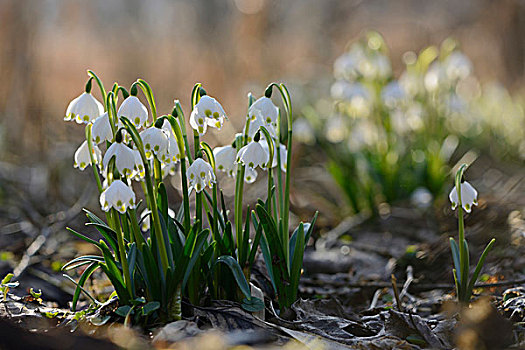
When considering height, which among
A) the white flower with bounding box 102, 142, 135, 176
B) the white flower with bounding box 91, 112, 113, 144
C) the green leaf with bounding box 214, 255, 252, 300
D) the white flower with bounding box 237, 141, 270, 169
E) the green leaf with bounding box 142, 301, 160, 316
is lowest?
the green leaf with bounding box 142, 301, 160, 316

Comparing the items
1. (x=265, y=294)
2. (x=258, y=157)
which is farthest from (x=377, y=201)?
(x=258, y=157)

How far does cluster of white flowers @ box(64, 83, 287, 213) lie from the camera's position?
4.76ft

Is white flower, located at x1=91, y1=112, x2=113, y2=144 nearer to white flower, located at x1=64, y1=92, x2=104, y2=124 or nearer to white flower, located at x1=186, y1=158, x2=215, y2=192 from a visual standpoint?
white flower, located at x1=64, y1=92, x2=104, y2=124

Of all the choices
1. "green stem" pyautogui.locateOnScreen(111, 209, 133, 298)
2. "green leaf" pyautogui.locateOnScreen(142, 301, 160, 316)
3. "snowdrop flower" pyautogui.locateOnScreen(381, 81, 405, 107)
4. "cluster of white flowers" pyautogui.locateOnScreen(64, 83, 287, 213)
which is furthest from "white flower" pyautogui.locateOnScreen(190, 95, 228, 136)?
"snowdrop flower" pyautogui.locateOnScreen(381, 81, 405, 107)

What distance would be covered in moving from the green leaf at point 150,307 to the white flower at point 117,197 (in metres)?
0.29

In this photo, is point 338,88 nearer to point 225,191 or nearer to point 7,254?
point 225,191

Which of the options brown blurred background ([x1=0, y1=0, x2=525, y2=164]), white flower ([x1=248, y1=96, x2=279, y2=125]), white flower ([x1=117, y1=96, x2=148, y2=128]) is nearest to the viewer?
white flower ([x1=117, y1=96, x2=148, y2=128])

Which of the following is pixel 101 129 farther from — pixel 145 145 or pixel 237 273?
pixel 237 273

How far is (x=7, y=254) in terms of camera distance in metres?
2.68

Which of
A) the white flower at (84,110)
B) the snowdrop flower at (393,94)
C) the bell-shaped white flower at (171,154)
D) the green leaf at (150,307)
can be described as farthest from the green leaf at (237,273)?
the snowdrop flower at (393,94)

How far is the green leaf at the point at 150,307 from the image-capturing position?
1.51 metres

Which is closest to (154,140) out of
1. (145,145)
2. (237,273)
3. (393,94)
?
(145,145)

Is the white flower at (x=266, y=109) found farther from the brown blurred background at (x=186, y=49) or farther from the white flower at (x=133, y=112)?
the brown blurred background at (x=186, y=49)

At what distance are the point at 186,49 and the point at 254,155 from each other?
22.6ft
